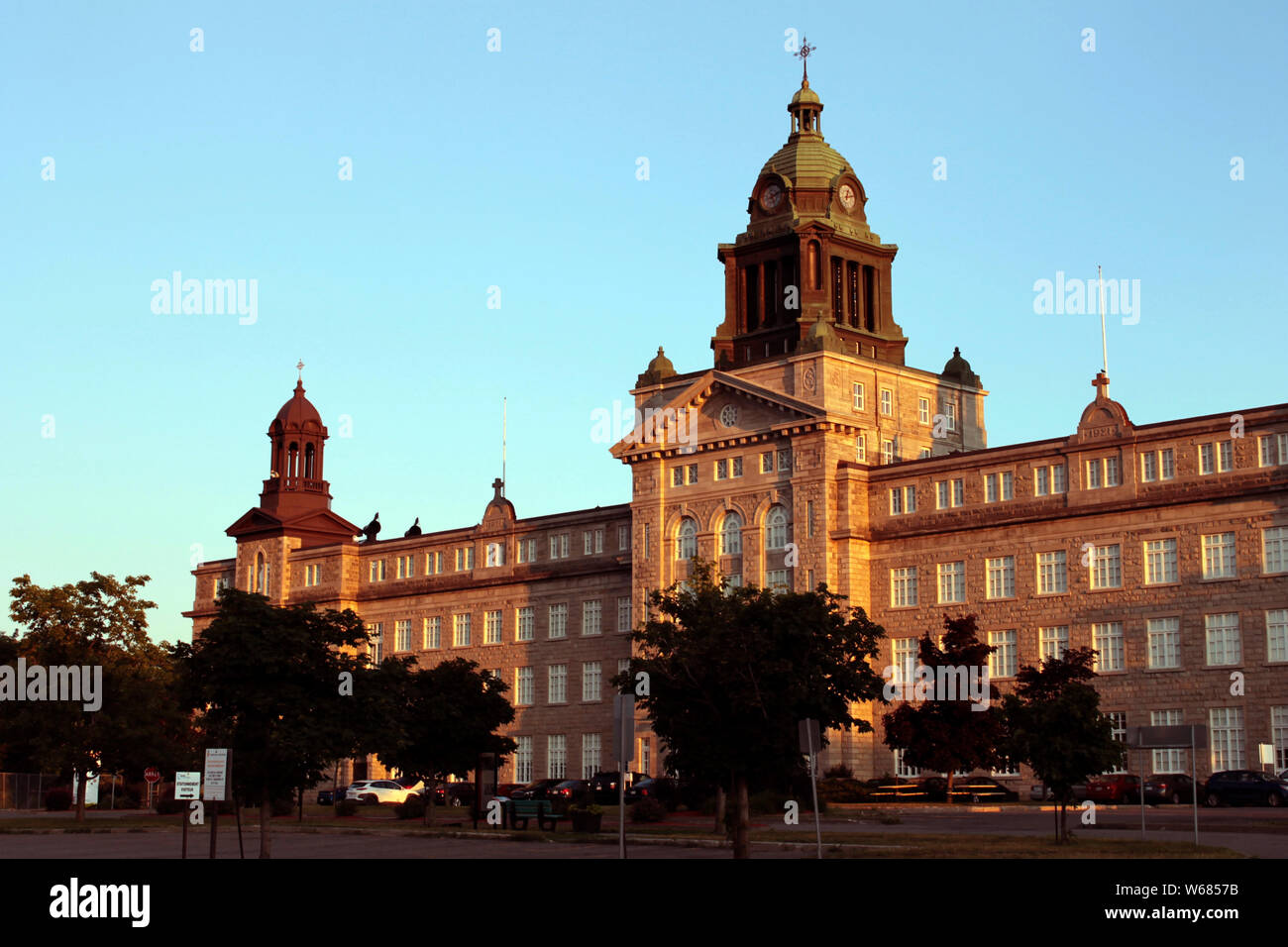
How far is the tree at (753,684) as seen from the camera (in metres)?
37.6

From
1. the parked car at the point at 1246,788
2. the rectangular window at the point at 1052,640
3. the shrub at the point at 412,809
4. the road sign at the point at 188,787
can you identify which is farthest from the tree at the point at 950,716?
the road sign at the point at 188,787

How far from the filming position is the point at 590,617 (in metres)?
86.6

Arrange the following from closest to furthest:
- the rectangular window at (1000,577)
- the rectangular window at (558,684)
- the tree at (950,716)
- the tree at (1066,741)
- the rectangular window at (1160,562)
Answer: the tree at (1066,741), the tree at (950,716), the rectangular window at (1160,562), the rectangular window at (1000,577), the rectangular window at (558,684)

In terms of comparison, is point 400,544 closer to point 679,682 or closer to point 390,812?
point 390,812

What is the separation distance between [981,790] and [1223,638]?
34.5ft

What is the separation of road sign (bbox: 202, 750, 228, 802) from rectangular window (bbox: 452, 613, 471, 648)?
6184cm

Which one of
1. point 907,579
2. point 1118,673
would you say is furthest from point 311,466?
point 1118,673

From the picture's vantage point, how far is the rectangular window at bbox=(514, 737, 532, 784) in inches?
3452

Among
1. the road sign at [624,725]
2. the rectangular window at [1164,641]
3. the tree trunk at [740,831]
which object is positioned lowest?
the tree trunk at [740,831]

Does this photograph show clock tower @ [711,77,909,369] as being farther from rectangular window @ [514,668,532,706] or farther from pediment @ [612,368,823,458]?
Answer: rectangular window @ [514,668,532,706]

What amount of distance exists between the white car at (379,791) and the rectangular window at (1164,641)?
33.5 metres

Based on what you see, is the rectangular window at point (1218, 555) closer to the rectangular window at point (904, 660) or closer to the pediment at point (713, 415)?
the rectangular window at point (904, 660)

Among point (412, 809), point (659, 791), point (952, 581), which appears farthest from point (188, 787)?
point (952, 581)

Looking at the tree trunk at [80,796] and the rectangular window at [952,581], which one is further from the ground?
the rectangular window at [952,581]
